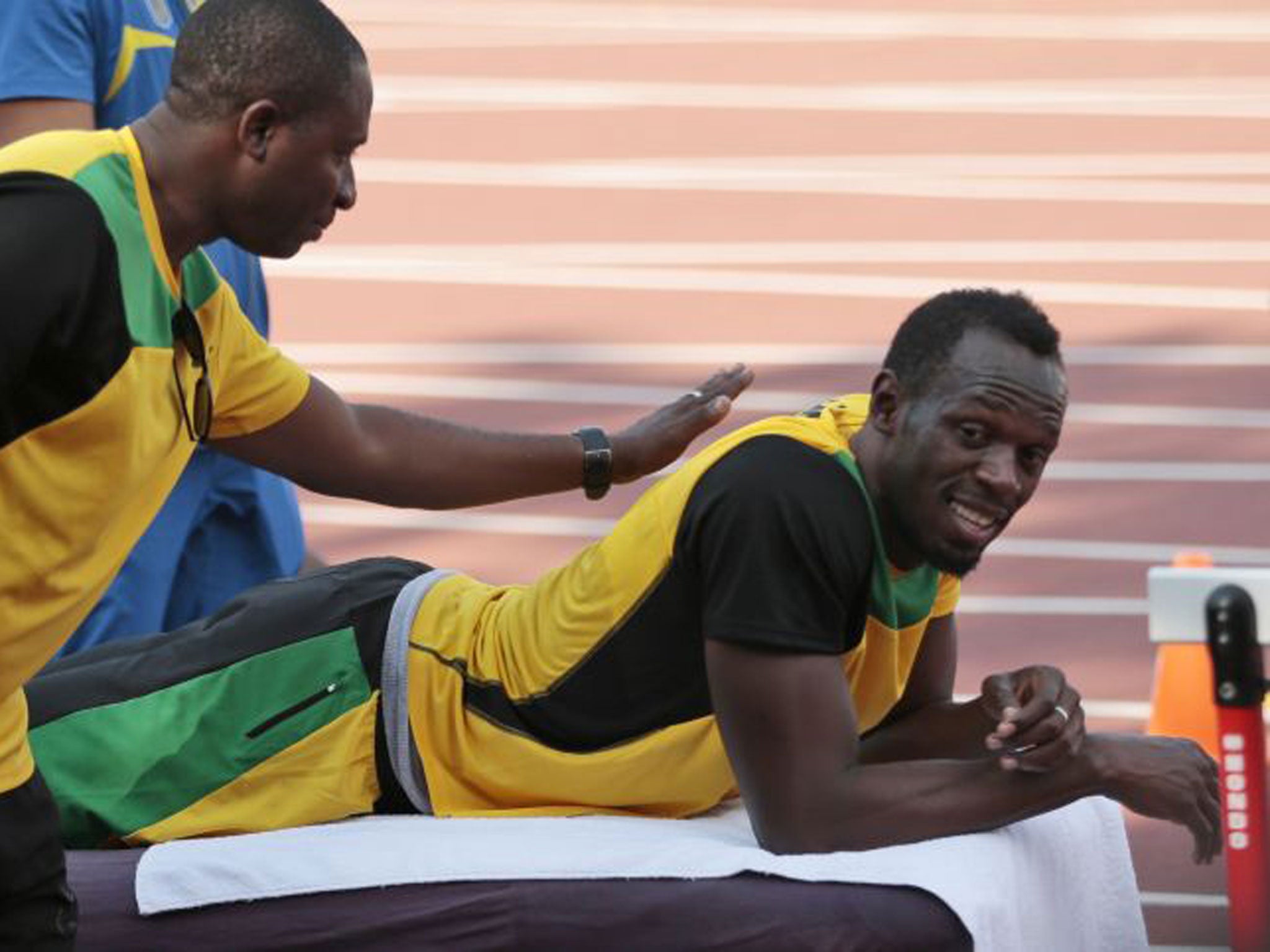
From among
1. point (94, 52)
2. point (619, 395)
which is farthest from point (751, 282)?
point (94, 52)

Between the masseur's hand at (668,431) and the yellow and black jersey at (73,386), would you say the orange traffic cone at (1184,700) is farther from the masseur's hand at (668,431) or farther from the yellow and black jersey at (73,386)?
the yellow and black jersey at (73,386)

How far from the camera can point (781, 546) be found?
3609mm

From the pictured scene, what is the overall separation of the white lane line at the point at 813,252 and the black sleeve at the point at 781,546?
19.7ft

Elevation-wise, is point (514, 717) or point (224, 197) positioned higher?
point (224, 197)

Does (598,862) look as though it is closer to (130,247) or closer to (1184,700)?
(130,247)

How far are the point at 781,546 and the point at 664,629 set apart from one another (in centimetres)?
28

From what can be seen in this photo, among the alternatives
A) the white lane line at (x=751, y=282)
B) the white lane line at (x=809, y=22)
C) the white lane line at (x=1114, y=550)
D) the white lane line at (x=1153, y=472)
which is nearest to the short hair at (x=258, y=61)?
the white lane line at (x=1114, y=550)

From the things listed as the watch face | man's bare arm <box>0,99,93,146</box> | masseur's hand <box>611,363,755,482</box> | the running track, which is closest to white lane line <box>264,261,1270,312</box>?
the running track

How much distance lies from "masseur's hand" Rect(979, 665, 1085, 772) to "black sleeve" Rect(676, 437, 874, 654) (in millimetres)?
255

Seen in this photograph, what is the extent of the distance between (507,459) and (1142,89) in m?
7.21

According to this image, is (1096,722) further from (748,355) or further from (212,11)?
(212,11)

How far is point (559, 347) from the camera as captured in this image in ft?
29.9

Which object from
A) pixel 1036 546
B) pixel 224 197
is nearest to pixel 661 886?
pixel 224 197

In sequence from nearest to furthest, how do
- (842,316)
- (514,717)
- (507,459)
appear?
(514,717)
(507,459)
(842,316)
